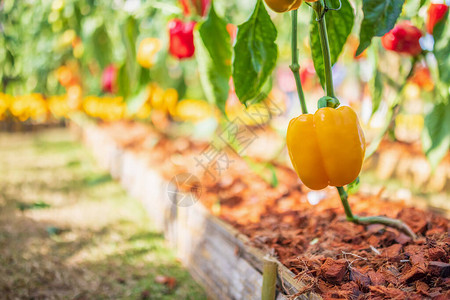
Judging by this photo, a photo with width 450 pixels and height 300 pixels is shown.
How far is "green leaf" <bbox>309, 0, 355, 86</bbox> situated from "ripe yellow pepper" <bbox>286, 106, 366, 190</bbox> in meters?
0.14

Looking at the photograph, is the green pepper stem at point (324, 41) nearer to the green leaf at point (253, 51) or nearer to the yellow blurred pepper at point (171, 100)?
the green leaf at point (253, 51)

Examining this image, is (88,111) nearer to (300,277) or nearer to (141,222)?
(141,222)

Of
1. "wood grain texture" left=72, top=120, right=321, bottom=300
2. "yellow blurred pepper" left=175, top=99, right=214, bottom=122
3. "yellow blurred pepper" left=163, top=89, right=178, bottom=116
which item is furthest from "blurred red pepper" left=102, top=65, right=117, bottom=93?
"yellow blurred pepper" left=175, top=99, right=214, bottom=122

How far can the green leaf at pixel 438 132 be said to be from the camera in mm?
1074

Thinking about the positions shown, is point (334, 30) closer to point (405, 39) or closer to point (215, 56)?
point (215, 56)

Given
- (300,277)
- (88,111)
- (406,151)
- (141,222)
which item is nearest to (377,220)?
(300,277)

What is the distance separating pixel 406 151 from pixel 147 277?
7.80ft

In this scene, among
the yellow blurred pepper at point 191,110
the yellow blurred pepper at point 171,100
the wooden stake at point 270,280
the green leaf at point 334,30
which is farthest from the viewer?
the yellow blurred pepper at point 191,110

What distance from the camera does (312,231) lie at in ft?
3.71

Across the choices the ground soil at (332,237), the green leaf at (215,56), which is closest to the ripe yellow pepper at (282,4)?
the green leaf at (215,56)

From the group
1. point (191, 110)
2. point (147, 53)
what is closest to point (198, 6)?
point (147, 53)

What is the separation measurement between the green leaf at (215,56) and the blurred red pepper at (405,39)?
0.57 metres

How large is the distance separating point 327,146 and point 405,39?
0.70 m

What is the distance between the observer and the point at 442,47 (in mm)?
959
